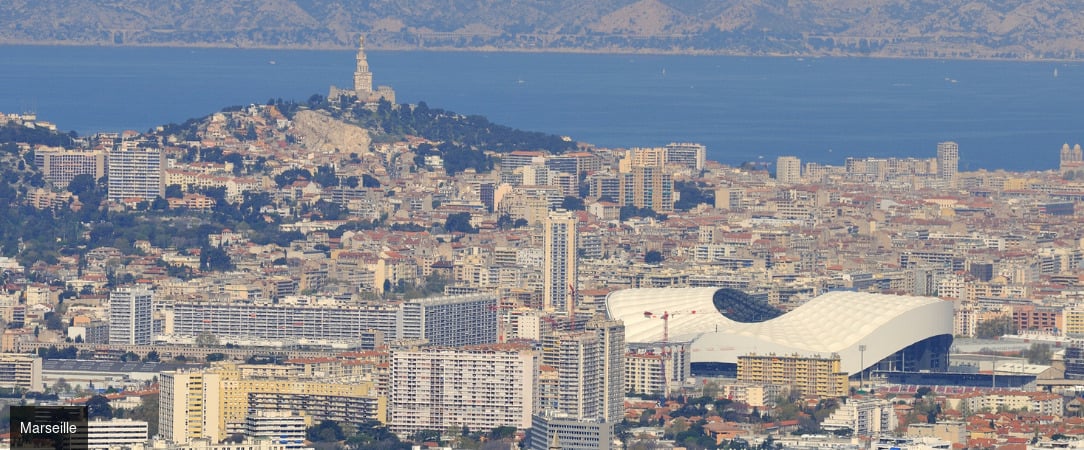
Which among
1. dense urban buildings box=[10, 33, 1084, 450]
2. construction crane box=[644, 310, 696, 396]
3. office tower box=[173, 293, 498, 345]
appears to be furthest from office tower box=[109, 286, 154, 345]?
construction crane box=[644, 310, 696, 396]

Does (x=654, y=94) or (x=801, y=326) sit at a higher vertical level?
(x=654, y=94)

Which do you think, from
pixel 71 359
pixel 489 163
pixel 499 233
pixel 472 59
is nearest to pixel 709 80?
pixel 472 59

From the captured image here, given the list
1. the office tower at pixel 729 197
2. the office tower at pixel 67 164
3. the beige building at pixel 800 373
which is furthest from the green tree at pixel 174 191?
the beige building at pixel 800 373

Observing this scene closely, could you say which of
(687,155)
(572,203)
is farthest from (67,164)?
(687,155)

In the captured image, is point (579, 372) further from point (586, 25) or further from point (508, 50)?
point (586, 25)

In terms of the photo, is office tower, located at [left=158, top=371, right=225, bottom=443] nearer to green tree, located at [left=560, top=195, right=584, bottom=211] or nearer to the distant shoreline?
green tree, located at [left=560, top=195, right=584, bottom=211]

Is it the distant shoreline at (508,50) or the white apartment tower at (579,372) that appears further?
the distant shoreline at (508,50)

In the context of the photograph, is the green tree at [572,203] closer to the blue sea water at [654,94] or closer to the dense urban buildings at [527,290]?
the dense urban buildings at [527,290]

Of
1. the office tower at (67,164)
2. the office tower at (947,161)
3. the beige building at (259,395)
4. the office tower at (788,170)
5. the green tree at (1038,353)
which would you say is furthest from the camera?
the office tower at (947,161)

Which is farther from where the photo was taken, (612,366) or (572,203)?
(572,203)
